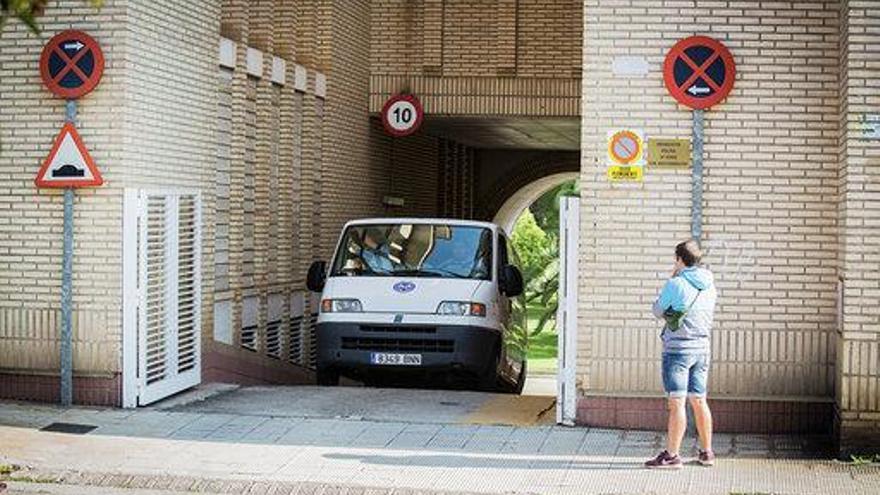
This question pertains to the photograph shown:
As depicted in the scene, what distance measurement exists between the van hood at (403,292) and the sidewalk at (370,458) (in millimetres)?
2609

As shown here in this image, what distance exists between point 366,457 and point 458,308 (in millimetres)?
4094

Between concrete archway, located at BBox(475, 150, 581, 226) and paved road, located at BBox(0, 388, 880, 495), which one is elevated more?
concrete archway, located at BBox(475, 150, 581, 226)

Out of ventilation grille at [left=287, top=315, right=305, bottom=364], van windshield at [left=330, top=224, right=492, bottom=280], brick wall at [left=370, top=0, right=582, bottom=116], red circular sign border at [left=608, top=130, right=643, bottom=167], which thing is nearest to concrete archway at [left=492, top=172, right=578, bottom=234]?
brick wall at [left=370, top=0, right=582, bottom=116]

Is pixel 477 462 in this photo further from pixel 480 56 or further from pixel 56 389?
pixel 480 56

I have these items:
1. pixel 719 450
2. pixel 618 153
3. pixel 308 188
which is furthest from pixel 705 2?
pixel 308 188

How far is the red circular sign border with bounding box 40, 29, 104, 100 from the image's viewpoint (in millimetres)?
11344

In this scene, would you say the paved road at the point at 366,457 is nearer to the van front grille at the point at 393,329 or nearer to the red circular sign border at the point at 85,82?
the van front grille at the point at 393,329

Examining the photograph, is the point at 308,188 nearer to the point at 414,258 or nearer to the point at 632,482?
the point at 414,258

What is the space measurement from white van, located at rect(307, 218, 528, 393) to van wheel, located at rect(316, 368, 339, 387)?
0.4 inches

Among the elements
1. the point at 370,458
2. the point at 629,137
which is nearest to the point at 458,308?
the point at 629,137

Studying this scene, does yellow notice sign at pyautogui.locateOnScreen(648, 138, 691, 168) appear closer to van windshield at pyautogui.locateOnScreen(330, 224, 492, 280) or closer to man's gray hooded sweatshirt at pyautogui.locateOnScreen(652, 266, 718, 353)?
man's gray hooded sweatshirt at pyautogui.locateOnScreen(652, 266, 718, 353)

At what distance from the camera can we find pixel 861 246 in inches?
386

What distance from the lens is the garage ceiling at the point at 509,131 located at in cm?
2147

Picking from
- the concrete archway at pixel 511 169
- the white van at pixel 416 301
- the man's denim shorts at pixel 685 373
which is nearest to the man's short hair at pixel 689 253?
the man's denim shorts at pixel 685 373
